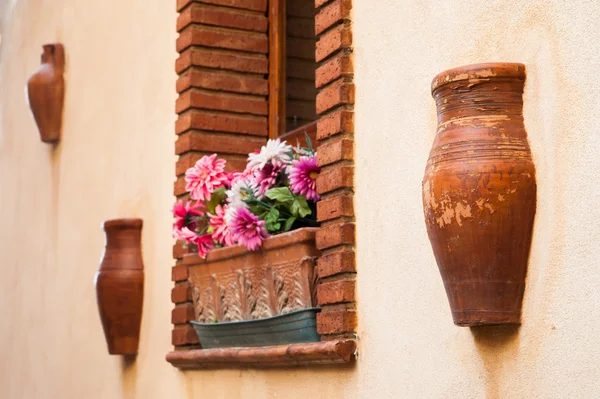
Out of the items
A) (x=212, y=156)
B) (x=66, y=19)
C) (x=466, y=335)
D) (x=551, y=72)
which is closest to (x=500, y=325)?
(x=466, y=335)

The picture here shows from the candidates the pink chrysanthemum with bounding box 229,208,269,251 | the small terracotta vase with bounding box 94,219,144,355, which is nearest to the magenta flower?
the pink chrysanthemum with bounding box 229,208,269,251

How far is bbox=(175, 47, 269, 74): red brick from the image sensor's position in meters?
5.10

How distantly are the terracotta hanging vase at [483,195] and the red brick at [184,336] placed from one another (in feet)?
Result: 6.99

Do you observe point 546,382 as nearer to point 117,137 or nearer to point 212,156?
point 212,156

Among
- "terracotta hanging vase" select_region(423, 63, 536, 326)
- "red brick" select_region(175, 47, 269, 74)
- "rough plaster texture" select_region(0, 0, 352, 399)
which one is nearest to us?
"terracotta hanging vase" select_region(423, 63, 536, 326)

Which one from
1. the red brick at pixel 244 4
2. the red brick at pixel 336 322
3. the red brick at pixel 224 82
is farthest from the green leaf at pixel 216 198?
the red brick at pixel 244 4

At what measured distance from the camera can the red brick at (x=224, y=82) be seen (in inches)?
200

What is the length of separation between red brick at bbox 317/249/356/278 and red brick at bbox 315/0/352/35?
775mm

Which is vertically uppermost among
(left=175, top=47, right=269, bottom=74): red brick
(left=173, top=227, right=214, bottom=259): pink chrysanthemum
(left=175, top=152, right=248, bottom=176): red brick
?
(left=175, top=47, right=269, bottom=74): red brick

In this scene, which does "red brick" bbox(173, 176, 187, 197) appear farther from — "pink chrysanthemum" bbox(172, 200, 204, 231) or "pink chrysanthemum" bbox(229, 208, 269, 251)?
"pink chrysanthemum" bbox(229, 208, 269, 251)

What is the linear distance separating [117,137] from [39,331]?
6.62 feet

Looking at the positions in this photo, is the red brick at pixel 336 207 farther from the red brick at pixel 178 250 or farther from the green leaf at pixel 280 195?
the red brick at pixel 178 250

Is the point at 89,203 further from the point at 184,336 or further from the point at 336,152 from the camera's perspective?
the point at 336,152

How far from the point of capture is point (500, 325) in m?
2.97
